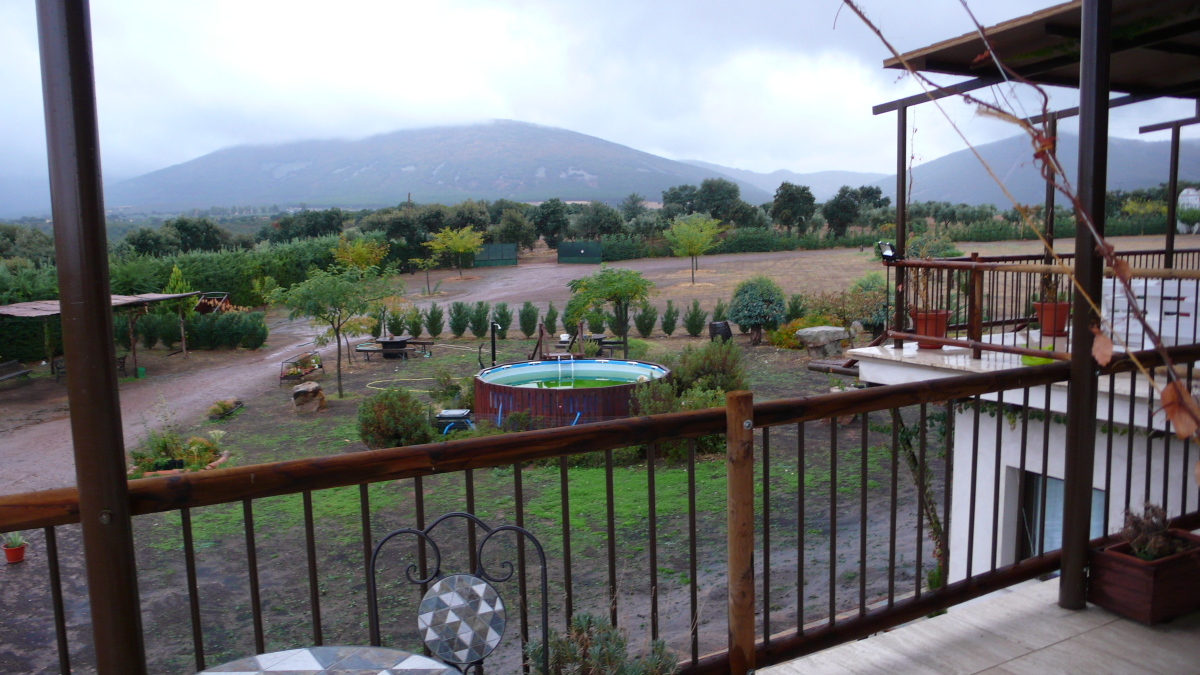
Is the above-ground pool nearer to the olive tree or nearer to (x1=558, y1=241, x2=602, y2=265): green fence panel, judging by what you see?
the olive tree

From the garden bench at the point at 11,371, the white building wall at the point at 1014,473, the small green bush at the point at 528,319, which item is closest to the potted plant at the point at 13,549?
the white building wall at the point at 1014,473

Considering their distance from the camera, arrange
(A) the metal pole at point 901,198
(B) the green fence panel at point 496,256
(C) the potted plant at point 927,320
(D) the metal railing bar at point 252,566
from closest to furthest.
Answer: (D) the metal railing bar at point 252,566 → (C) the potted plant at point 927,320 → (A) the metal pole at point 901,198 → (B) the green fence panel at point 496,256

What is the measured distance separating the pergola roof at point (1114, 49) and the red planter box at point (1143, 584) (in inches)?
96.7

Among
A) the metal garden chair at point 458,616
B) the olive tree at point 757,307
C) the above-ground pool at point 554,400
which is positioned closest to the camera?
the metal garden chair at point 458,616

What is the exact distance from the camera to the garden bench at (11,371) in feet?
50.4

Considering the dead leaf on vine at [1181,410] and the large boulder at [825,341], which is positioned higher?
the dead leaf on vine at [1181,410]

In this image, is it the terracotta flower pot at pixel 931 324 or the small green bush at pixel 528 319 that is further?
the small green bush at pixel 528 319

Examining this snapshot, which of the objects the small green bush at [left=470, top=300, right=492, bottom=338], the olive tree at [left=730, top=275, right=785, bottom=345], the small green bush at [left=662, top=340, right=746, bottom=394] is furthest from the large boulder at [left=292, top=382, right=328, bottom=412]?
the olive tree at [left=730, top=275, right=785, bottom=345]

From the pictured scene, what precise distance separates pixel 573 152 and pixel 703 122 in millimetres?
33643

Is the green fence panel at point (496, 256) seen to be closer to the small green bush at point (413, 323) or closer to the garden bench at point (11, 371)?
the small green bush at point (413, 323)

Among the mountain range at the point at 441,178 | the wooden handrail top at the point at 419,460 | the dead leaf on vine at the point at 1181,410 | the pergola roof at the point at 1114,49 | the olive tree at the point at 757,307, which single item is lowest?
the olive tree at the point at 757,307

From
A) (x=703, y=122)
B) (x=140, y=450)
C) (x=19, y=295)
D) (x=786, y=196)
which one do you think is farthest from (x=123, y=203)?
(x=140, y=450)

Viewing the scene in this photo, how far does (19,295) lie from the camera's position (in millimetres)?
18234

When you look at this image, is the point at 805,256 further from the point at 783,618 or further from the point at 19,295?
the point at 783,618
